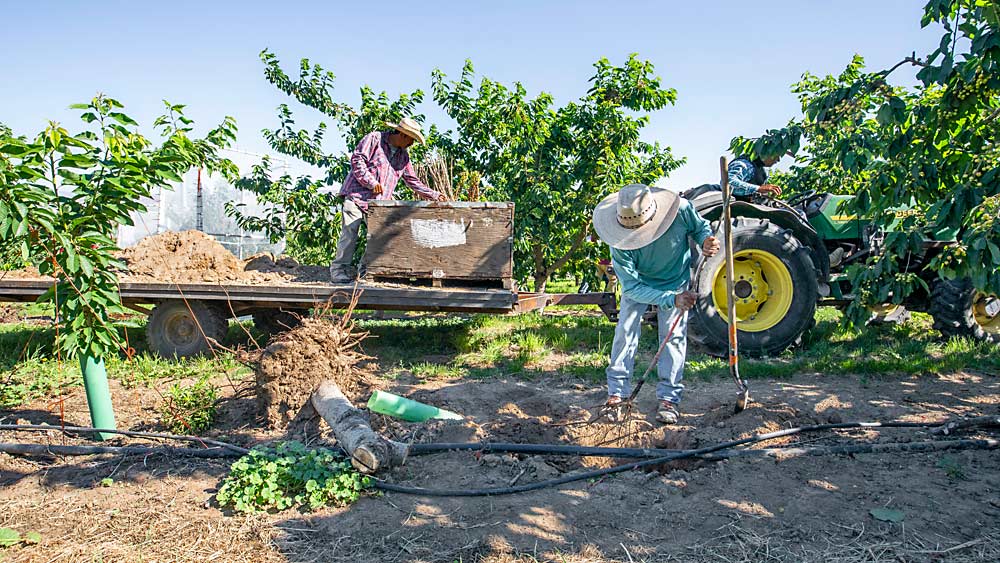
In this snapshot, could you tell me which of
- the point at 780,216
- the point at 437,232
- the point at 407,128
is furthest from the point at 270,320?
the point at 780,216

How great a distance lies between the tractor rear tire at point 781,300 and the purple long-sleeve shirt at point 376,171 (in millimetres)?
2883

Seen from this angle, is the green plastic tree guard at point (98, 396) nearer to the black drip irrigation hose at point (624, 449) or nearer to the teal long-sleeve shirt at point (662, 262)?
the black drip irrigation hose at point (624, 449)

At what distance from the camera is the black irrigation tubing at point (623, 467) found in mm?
3094

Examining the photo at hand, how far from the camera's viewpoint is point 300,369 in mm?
4371

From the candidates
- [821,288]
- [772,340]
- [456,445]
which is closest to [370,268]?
[456,445]

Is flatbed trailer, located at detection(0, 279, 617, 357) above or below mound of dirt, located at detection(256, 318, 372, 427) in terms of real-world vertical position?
above

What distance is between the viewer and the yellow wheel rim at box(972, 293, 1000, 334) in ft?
19.9

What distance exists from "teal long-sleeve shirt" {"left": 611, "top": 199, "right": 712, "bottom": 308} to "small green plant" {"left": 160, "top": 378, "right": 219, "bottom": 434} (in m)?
2.96

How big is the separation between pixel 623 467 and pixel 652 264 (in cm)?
155

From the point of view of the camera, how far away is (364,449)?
10.6 feet

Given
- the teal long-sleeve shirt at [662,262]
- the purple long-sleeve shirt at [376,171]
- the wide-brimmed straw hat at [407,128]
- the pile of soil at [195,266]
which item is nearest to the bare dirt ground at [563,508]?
the teal long-sleeve shirt at [662,262]

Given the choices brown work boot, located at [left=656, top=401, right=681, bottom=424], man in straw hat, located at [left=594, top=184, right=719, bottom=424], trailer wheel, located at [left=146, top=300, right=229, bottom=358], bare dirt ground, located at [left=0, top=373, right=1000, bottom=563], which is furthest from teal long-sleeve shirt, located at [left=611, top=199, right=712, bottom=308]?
trailer wheel, located at [left=146, top=300, right=229, bottom=358]

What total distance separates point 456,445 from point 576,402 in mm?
1354

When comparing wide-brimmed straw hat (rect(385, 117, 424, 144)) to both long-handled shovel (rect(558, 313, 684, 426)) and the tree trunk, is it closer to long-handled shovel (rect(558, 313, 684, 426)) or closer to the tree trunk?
the tree trunk
